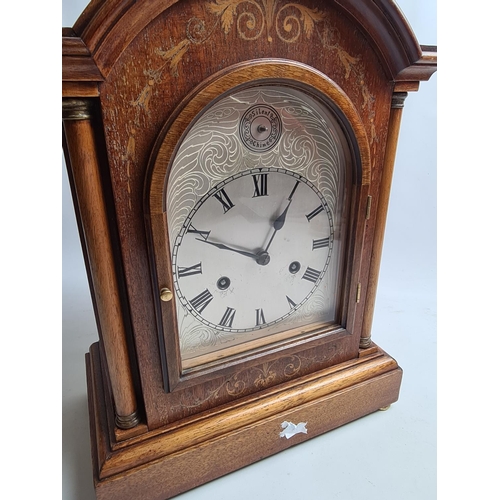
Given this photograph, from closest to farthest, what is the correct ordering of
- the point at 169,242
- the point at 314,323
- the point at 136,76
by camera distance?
the point at 136,76, the point at 169,242, the point at 314,323

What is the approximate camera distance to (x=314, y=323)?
934 millimetres

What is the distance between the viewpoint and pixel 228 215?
75 cm

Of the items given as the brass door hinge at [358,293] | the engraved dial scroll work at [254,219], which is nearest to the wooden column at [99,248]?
the engraved dial scroll work at [254,219]

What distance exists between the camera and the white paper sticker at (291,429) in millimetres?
883

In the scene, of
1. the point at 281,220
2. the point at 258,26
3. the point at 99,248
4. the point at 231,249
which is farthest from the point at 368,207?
the point at 99,248

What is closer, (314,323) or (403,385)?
(314,323)

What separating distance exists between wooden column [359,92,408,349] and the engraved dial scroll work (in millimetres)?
75

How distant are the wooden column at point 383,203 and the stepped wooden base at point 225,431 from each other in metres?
0.08

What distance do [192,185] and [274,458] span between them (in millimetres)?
576

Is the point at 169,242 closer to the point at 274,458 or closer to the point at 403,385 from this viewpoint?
the point at 274,458

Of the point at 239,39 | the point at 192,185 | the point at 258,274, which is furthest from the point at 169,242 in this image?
the point at 239,39

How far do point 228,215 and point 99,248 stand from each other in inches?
8.5

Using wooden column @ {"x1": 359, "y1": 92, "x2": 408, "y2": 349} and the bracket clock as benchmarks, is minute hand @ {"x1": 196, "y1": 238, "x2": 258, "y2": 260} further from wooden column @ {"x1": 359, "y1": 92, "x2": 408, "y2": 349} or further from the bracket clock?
wooden column @ {"x1": 359, "y1": 92, "x2": 408, "y2": 349}

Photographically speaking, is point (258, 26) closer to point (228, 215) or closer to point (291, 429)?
point (228, 215)
